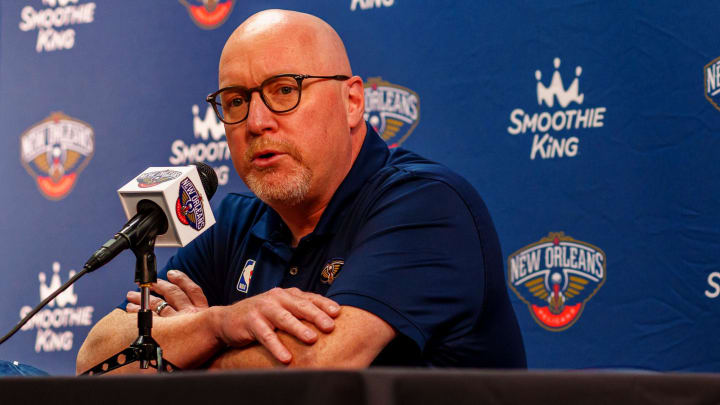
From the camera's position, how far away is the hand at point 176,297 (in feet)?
5.61

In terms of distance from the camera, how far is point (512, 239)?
94.2 inches

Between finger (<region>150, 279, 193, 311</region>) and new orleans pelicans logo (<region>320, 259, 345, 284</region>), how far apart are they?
1.16 ft

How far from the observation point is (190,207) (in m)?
1.33

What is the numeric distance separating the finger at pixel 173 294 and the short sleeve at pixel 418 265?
45 cm

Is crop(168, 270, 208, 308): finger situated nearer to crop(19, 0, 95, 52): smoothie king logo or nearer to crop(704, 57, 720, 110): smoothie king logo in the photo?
crop(704, 57, 720, 110): smoothie king logo

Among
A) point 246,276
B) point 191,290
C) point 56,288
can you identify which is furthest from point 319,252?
point 56,288

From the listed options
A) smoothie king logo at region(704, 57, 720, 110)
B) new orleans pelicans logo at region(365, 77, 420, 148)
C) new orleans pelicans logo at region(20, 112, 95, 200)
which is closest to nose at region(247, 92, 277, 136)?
new orleans pelicans logo at region(365, 77, 420, 148)

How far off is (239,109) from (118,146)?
60.2 inches

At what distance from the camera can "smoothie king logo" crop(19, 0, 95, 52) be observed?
3.25 metres

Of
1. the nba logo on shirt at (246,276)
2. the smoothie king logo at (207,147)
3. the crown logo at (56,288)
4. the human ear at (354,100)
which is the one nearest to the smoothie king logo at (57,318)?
the crown logo at (56,288)

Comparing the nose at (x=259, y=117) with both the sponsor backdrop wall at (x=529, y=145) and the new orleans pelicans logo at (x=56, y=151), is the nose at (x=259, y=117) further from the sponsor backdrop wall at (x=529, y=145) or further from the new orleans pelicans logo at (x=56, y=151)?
the new orleans pelicans logo at (x=56, y=151)

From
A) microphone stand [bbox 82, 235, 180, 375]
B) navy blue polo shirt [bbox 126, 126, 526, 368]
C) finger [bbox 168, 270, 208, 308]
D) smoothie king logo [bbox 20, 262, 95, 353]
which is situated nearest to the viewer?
microphone stand [bbox 82, 235, 180, 375]

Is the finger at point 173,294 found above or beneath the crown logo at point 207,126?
beneath

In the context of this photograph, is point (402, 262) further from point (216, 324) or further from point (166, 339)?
point (166, 339)
